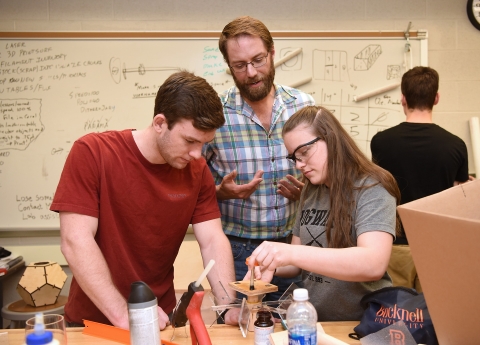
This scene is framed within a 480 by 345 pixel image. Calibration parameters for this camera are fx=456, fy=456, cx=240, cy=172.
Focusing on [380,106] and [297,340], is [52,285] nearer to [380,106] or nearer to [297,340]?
[297,340]

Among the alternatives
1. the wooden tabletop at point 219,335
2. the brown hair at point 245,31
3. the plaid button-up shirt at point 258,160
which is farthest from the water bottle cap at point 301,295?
the brown hair at point 245,31

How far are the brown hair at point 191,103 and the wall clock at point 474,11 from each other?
2.50 meters

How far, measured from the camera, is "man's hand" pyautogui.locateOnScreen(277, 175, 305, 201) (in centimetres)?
191

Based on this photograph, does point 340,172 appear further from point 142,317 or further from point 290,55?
point 290,55

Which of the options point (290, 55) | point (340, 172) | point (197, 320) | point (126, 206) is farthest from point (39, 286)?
point (290, 55)

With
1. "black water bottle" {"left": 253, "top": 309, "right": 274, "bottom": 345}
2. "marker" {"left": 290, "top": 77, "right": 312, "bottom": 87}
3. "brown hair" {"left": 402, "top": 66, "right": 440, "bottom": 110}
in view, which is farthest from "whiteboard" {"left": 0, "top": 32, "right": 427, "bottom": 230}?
"black water bottle" {"left": 253, "top": 309, "right": 274, "bottom": 345}

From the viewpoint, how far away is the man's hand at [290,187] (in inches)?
75.4

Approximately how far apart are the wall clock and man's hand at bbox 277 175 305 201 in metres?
2.15

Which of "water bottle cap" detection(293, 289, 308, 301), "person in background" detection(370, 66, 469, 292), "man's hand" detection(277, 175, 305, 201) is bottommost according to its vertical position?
"water bottle cap" detection(293, 289, 308, 301)

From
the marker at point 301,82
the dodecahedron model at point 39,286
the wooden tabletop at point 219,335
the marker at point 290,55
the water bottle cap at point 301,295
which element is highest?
the marker at point 290,55

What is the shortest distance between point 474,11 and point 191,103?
2.62 m

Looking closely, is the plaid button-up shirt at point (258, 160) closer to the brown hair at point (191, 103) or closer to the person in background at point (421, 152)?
the brown hair at point (191, 103)

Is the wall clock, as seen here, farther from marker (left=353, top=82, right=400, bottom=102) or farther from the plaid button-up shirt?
the plaid button-up shirt

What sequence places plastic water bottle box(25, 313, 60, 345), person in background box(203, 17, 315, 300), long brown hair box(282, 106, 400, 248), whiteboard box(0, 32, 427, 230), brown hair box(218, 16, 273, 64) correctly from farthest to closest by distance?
whiteboard box(0, 32, 427, 230) < person in background box(203, 17, 315, 300) < brown hair box(218, 16, 273, 64) < long brown hair box(282, 106, 400, 248) < plastic water bottle box(25, 313, 60, 345)
